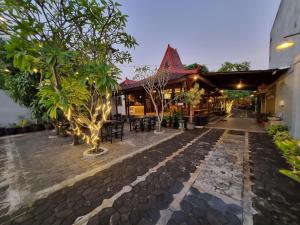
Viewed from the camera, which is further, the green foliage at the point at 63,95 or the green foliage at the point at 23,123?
the green foliage at the point at 23,123

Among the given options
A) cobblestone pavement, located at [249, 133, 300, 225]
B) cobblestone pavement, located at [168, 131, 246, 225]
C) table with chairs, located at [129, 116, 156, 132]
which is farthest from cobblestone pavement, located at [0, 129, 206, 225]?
table with chairs, located at [129, 116, 156, 132]

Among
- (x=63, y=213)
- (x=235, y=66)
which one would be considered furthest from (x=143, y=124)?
(x=235, y=66)

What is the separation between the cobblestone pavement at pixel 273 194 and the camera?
1.85 m

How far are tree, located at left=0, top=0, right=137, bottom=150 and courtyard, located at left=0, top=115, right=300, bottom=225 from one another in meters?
1.46

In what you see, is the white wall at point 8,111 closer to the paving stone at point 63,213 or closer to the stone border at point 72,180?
the stone border at point 72,180

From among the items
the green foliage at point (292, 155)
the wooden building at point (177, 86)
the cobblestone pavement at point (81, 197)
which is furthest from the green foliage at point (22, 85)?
the green foliage at point (292, 155)

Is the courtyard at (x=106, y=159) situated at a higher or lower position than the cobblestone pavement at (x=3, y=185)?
higher

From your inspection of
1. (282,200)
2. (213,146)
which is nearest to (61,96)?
(282,200)

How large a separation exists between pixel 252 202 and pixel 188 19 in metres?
17.7

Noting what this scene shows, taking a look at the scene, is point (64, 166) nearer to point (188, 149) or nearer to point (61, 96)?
point (61, 96)

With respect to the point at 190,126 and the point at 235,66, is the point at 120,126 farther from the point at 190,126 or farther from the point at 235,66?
the point at 235,66

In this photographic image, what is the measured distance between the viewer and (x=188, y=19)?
A: 15.0 meters

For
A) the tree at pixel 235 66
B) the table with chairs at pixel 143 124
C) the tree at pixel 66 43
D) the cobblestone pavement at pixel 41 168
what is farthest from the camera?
the tree at pixel 235 66

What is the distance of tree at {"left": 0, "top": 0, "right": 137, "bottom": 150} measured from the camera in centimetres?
242
